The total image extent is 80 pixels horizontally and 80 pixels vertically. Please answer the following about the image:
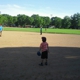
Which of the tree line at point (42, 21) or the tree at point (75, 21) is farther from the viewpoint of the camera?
Answer: the tree line at point (42, 21)

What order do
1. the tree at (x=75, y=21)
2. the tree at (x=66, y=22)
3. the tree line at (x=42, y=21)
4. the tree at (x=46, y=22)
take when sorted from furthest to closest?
the tree at (x=46, y=22) → the tree line at (x=42, y=21) → the tree at (x=66, y=22) → the tree at (x=75, y=21)

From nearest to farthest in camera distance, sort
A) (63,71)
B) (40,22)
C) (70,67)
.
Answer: (63,71) → (70,67) → (40,22)

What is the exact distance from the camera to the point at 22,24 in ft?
601

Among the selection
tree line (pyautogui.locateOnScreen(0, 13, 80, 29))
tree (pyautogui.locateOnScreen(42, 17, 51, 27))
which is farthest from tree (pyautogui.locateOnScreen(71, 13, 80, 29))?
tree (pyautogui.locateOnScreen(42, 17, 51, 27))

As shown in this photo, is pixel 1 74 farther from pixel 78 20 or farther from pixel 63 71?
pixel 78 20

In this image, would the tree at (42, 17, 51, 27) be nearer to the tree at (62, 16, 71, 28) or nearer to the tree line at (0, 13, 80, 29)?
the tree line at (0, 13, 80, 29)

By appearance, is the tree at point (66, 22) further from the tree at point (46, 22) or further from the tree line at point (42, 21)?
the tree at point (46, 22)

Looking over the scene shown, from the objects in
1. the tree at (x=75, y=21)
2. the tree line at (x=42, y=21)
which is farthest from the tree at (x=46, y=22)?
the tree at (x=75, y=21)

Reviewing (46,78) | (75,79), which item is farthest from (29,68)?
(75,79)

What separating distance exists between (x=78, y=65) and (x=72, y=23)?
536 ft

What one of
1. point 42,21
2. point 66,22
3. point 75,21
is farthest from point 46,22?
point 75,21

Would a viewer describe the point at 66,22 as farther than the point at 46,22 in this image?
No

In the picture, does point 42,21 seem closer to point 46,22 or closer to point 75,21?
point 46,22

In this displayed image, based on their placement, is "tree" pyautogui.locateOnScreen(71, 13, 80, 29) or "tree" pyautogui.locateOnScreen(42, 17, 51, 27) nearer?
"tree" pyautogui.locateOnScreen(71, 13, 80, 29)
